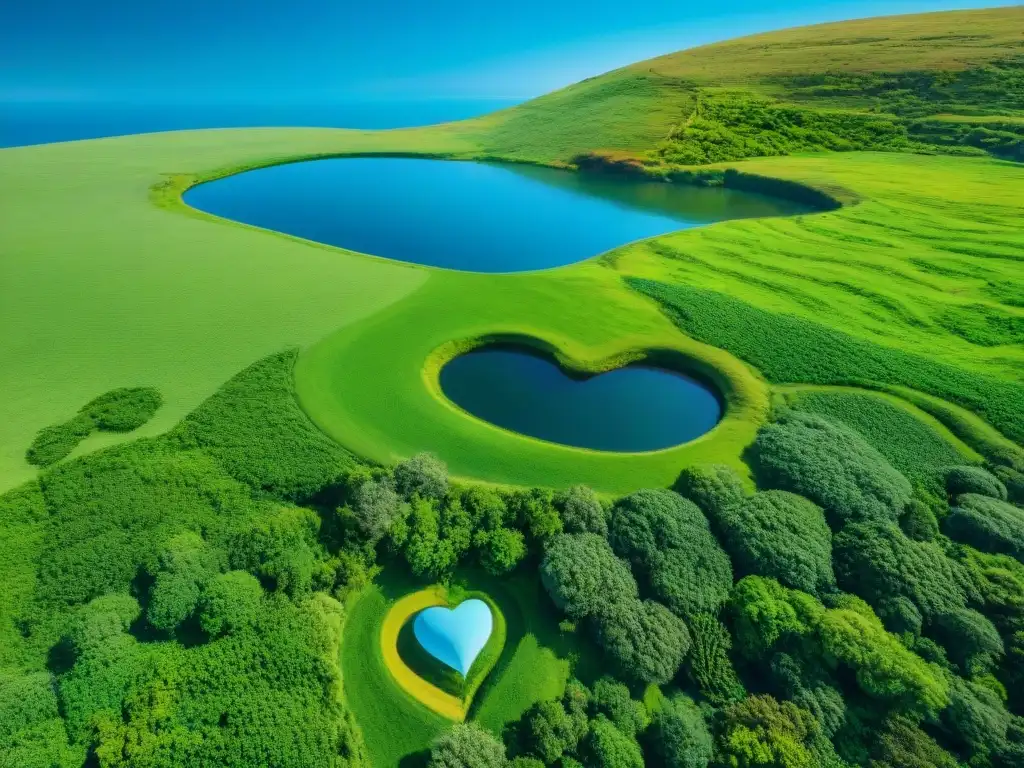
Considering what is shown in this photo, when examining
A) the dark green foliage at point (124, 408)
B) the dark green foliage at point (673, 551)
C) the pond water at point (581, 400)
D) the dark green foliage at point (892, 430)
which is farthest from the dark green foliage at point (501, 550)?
the dark green foliage at point (124, 408)

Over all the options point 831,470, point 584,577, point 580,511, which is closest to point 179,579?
point 584,577

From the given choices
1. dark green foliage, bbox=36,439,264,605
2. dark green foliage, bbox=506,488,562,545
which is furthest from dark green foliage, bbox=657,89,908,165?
dark green foliage, bbox=36,439,264,605

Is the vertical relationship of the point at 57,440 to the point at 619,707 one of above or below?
above

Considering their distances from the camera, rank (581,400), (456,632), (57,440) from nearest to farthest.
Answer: (456,632) → (57,440) → (581,400)

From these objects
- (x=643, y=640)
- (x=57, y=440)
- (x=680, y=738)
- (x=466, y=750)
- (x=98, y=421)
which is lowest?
(x=680, y=738)

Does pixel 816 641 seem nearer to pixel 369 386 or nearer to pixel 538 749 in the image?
pixel 538 749

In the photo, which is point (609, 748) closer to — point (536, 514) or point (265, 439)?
point (536, 514)

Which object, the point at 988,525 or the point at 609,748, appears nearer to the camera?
the point at 609,748

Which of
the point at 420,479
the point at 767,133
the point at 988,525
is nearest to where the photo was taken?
the point at 988,525
